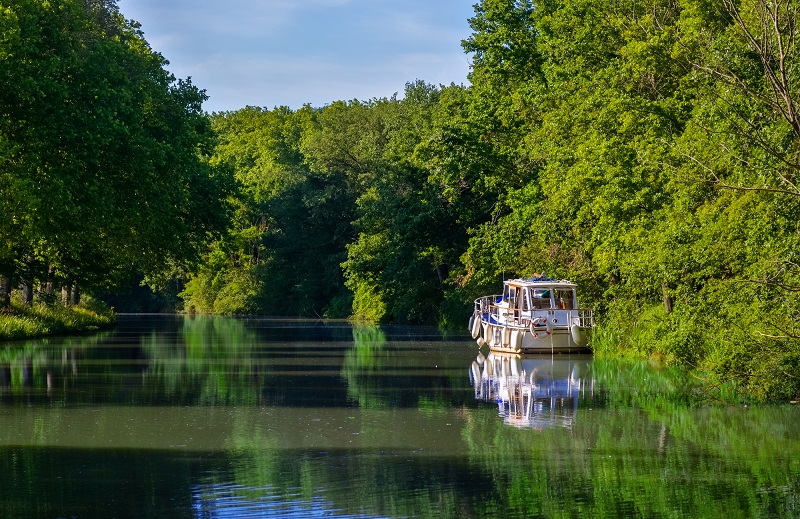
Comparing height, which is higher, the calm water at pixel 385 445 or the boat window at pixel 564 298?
the boat window at pixel 564 298

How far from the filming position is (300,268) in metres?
96.9

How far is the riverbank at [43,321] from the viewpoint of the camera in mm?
46125

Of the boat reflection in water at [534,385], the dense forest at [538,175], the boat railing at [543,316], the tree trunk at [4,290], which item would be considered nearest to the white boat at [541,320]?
the boat railing at [543,316]

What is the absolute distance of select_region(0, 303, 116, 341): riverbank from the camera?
4612 cm

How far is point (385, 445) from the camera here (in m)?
17.2

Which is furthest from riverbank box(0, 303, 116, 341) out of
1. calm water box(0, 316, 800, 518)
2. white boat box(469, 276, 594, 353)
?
white boat box(469, 276, 594, 353)

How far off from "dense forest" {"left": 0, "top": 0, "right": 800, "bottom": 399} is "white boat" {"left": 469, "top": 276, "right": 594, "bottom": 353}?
1341 millimetres

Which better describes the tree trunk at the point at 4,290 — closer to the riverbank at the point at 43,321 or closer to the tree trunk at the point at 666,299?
the riverbank at the point at 43,321

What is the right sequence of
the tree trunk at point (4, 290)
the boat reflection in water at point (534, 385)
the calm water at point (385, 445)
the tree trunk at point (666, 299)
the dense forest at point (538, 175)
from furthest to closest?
1. the tree trunk at point (4, 290)
2. the tree trunk at point (666, 299)
3. the dense forest at point (538, 175)
4. the boat reflection in water at point (534, 385)
5. the calm water at point (385, 445)

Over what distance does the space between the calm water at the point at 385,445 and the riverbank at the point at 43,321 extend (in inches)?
598

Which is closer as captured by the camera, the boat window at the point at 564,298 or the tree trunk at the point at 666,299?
the tree trunk at the point at 666,299

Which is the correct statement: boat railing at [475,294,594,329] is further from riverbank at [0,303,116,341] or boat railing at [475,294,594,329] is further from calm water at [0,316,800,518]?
riverbank at [0,303,116,341]

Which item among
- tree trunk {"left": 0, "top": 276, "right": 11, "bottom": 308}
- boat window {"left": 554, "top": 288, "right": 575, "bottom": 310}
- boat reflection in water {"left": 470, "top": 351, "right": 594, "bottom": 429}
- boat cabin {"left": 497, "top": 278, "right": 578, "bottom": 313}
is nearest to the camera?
boat reflection in water {"left": 470, "top": 351, "right": 594, "bottom": 429}

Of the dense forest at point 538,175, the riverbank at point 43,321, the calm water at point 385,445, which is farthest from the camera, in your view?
the riverbank at point 43,321
